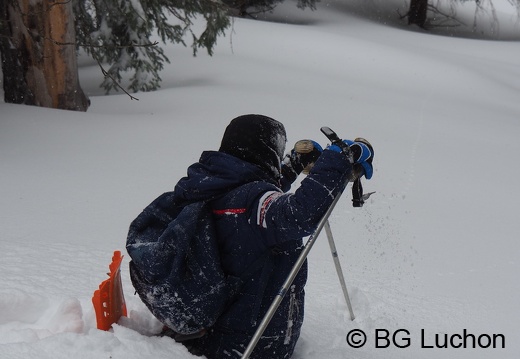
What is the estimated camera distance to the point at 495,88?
Answer: 533 inches

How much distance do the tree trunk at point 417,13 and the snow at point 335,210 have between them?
381 inches

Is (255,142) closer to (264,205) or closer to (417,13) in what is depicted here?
(264,205)

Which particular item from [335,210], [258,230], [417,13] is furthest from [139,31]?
[417,13]

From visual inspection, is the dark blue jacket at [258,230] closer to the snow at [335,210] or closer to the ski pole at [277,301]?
the ski pole at [277,301]

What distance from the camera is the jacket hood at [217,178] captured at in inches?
103

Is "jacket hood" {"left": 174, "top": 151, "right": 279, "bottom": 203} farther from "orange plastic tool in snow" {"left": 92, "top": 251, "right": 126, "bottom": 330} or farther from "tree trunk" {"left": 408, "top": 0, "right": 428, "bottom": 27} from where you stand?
"tree trunk" {"left": 408, "top": 0, "right": 428, "bottom": 27}

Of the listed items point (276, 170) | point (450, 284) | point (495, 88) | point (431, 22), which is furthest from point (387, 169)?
point (431, 22)

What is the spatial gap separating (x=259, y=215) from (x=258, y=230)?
87 millimetres

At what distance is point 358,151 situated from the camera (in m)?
2.70

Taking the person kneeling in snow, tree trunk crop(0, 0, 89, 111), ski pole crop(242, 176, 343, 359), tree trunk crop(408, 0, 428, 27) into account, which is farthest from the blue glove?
tree trunk crop(408, 0, 428, 27)

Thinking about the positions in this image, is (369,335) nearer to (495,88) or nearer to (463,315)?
(463,315)

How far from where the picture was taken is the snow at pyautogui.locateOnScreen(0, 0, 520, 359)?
3271 mm

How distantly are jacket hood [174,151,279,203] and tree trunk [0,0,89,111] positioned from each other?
234 inches

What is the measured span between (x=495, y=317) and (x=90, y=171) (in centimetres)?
384
